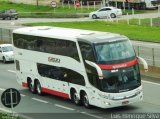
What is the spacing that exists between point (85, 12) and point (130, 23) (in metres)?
17.9

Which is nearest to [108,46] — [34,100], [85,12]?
[34,100]

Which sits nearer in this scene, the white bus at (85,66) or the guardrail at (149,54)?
the white bus at (85,66)

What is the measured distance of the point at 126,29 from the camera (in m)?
55.5

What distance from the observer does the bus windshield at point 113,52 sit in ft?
78.9

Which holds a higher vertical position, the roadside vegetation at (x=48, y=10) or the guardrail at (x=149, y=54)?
the roadside vegetation at (x=48, y=10)

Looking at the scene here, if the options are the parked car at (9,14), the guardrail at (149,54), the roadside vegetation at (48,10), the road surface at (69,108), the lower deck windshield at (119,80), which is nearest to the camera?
the lower deck windshield at (119,80)

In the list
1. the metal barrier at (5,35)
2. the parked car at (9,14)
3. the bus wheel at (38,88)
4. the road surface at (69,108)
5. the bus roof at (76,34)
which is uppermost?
the bus roof at (76,34)

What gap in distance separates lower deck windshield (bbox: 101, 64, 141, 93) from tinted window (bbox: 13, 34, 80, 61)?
2.23 meters

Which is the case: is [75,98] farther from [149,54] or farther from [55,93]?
[149,54]

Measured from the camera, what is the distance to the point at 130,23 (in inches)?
2371

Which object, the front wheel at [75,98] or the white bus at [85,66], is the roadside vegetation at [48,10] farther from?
the front wheel at [75,98]

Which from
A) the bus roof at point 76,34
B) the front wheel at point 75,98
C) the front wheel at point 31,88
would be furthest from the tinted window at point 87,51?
the front wheel at point 31,88

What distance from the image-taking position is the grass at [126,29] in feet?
164

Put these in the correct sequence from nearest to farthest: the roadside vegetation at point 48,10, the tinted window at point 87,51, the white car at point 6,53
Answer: the tinted window at point 87,51 < the white car at point 6,53 < the roadside vegetation at point 48,10
